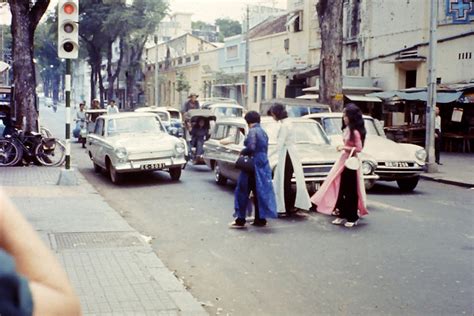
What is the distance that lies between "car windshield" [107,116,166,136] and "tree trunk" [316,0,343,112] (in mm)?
8398

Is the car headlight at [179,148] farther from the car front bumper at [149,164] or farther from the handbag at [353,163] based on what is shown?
the handbag at [353,163]

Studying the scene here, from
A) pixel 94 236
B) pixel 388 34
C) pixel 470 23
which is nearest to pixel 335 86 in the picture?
pixel 470 23

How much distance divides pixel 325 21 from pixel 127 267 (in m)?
17.3

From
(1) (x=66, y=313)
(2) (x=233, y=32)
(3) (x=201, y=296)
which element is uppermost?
(2) (x=233, y=32)

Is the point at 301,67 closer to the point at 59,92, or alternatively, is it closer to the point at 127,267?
the point at 127,267

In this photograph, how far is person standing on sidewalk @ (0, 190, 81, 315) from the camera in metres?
0.99

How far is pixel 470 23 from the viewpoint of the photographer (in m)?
25.6

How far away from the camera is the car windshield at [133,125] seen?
15438 mm

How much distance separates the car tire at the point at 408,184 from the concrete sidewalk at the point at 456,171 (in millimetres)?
1979

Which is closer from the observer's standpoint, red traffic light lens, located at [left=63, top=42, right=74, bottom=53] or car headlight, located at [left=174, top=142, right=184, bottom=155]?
red traffic light lens, located at [left=63, top=42, right=74, bottom=53]

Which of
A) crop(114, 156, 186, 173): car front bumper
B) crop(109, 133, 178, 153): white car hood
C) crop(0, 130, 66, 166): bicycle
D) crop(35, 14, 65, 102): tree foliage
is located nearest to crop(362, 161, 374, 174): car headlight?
crop(114, 156, 186, 173): car front bumper

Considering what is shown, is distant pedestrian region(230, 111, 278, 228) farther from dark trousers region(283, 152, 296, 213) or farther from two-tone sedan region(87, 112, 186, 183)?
two-tone sedan region(87, 112, 186, 183)

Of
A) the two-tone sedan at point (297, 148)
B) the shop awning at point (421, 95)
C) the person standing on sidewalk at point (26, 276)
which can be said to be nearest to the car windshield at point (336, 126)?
the two-tone sedan at point (297, 148)

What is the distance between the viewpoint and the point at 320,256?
773cm
